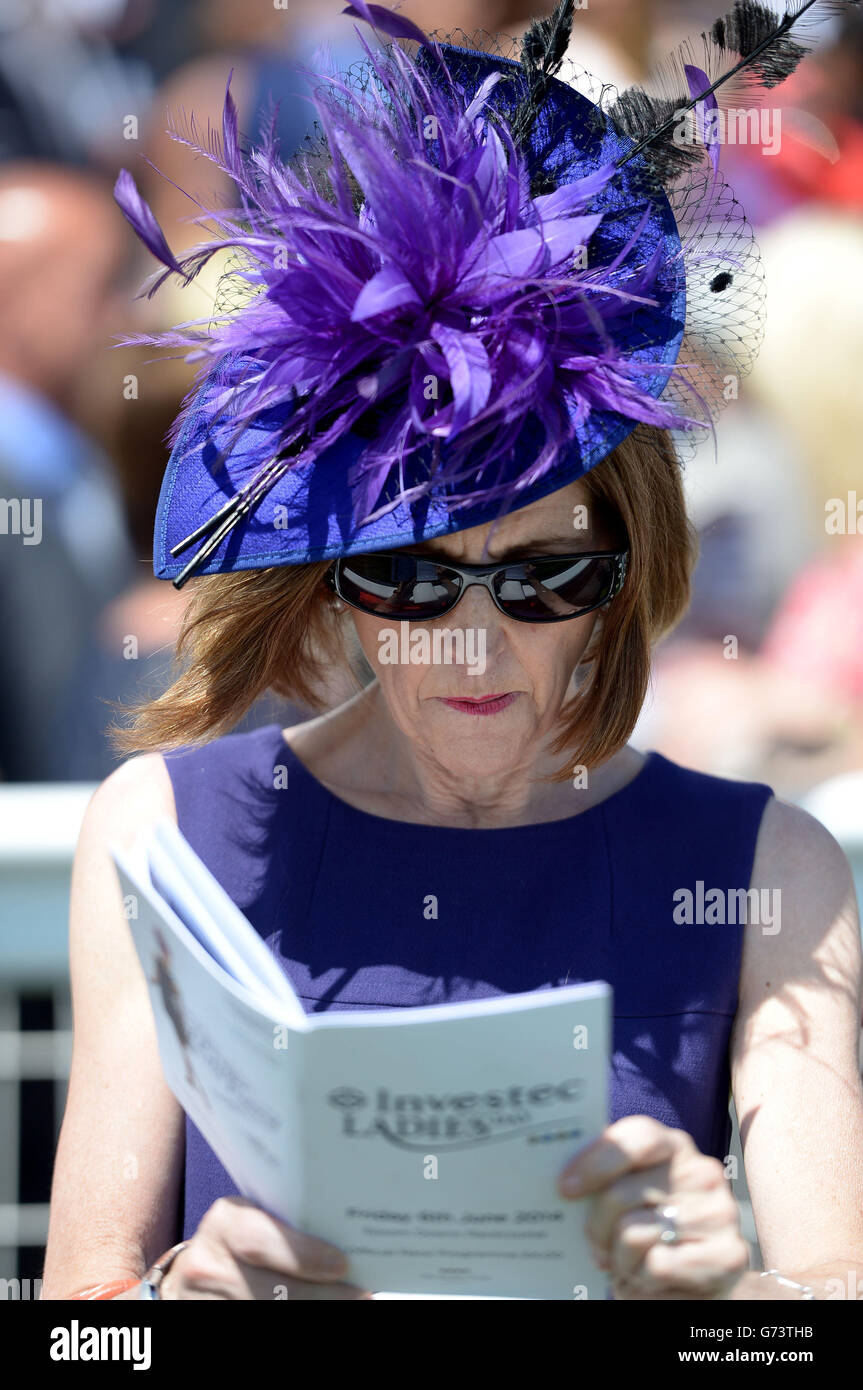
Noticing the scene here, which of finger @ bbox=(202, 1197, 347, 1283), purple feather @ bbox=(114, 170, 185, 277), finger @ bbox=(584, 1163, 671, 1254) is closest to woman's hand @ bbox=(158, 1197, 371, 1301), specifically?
finger @ bbox=(202, 1197, 347, 1283)

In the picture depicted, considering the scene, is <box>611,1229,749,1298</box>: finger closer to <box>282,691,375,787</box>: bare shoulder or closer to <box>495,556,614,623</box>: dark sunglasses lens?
<box>495,556,614,623</box>: dark sunglasses lens

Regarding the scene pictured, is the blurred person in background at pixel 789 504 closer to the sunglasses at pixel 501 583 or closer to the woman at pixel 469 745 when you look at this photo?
the woman at pixel 469 745

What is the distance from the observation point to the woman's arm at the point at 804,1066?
1.68 m

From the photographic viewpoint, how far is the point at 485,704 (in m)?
1.83

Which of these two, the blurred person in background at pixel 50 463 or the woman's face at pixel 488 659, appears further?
the blurred person in background at pixel 50 463

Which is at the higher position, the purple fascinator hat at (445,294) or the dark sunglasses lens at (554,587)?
the purple fascinator hat at (445,294)

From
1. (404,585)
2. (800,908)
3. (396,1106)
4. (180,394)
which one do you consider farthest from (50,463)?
(396,1106)

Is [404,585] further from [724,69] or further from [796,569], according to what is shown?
[796,569]

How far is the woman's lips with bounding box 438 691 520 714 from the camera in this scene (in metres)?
1.83

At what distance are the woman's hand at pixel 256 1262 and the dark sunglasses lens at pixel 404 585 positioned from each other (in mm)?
710
